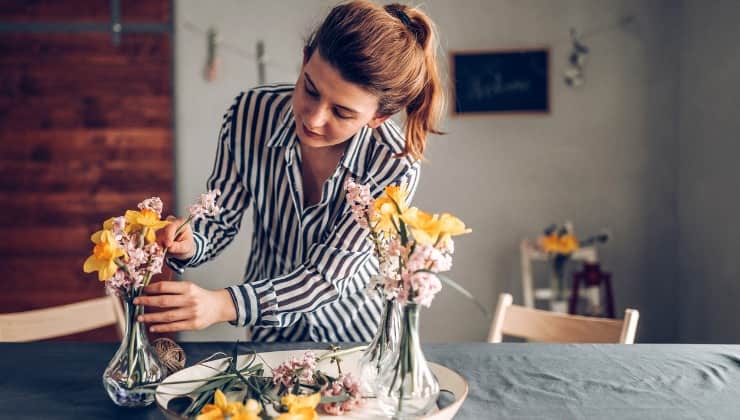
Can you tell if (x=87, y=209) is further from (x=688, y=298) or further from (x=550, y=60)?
(x=688, y=298)

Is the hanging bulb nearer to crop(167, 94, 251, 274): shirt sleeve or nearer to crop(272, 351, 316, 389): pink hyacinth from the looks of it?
crop(167, 94, 251, 274): shirt sleeve

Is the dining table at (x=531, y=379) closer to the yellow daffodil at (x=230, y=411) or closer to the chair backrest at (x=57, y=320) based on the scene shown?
the chair backrest at (x=57, y=320)

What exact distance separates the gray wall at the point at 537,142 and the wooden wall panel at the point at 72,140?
0.14 m

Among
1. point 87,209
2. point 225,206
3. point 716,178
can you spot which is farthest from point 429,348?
point 87,209

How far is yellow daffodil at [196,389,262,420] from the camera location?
77 cm

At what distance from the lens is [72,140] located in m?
3.14

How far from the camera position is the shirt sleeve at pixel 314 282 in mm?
1237

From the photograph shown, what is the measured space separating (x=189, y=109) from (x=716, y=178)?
7.88ft

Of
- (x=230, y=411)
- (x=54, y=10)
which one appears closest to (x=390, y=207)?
(x=230, y=411)

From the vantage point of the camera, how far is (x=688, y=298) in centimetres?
300

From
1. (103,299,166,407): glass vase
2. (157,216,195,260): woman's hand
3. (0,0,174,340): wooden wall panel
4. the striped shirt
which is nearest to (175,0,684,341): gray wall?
(0,0,174,340): wooden wall panel

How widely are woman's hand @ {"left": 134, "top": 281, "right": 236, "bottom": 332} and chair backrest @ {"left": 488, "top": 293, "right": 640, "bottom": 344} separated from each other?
744mm

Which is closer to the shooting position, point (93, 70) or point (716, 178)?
point (716, 178)

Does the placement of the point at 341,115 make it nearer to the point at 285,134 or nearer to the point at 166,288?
the point at 285,134
